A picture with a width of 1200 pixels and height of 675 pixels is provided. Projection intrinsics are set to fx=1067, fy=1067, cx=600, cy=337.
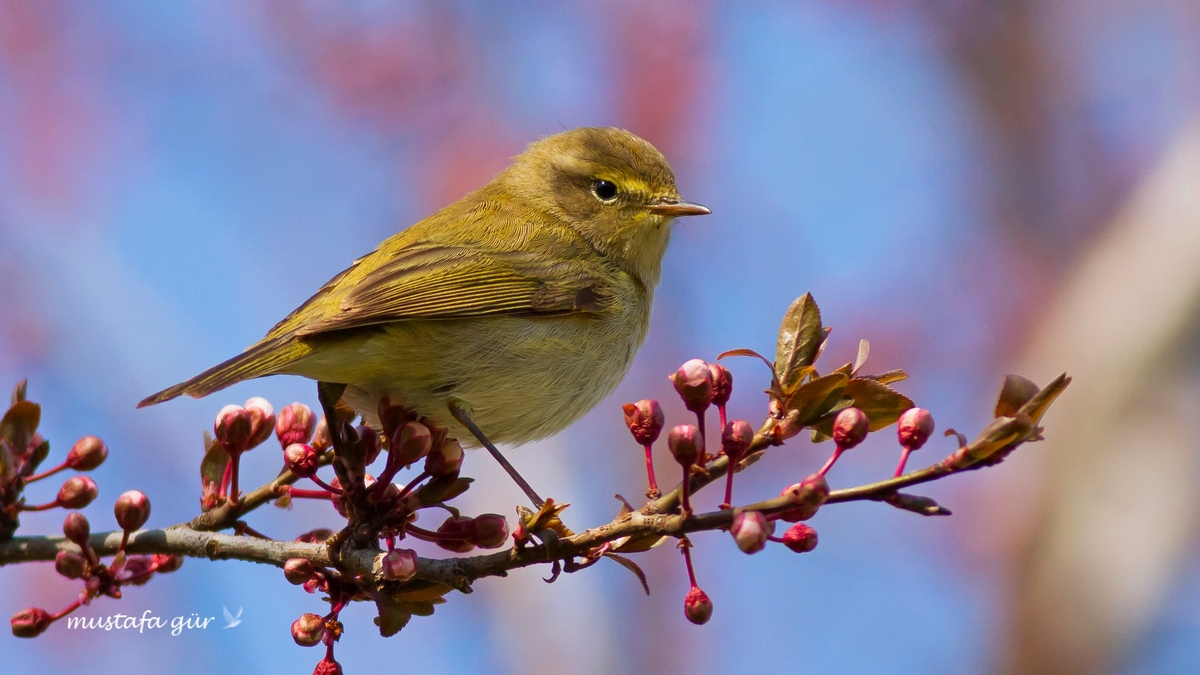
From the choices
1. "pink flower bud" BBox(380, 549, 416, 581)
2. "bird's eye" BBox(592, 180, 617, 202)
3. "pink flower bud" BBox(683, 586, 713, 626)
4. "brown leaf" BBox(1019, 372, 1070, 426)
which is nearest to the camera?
"brown leaf" BBox(1019, 372, 1070, 426)

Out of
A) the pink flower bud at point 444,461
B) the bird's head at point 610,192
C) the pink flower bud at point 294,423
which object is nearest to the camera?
the pink flower bud at point 444,461

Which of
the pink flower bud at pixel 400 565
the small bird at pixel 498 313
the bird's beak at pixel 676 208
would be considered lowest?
the pink flower bud at pixel 400 565

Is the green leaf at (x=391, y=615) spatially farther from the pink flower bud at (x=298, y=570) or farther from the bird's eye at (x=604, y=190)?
the bird's eye at (x=604, y=190)

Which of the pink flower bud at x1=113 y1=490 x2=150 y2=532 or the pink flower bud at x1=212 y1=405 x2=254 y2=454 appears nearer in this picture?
the pink flower bud at x1=113 y1=490 x2=150 y2=532

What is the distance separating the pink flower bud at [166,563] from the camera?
2586mm

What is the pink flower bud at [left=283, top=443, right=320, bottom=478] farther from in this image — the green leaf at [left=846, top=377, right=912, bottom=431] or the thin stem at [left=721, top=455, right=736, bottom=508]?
the green leaf at [left=846, top=377, right=912, bottom=431]

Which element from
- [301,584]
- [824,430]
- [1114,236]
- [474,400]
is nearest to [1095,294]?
[1114,236]

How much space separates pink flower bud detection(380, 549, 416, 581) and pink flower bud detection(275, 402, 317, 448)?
0.69m

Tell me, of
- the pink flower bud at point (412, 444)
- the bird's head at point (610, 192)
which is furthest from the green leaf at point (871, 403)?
the bird's head at point (610, 192)

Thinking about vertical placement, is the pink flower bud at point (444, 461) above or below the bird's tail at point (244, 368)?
below

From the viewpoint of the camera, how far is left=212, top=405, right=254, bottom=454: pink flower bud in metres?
2.64

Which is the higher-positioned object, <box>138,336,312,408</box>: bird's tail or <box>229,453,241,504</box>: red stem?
<box>138,336,312,408</box>: bird's tail

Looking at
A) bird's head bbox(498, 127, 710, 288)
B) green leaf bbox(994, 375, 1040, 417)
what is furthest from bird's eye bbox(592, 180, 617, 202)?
green leaf bbox(994, 375, 1040, 417)

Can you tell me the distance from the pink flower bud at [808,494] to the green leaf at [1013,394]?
327 mm
